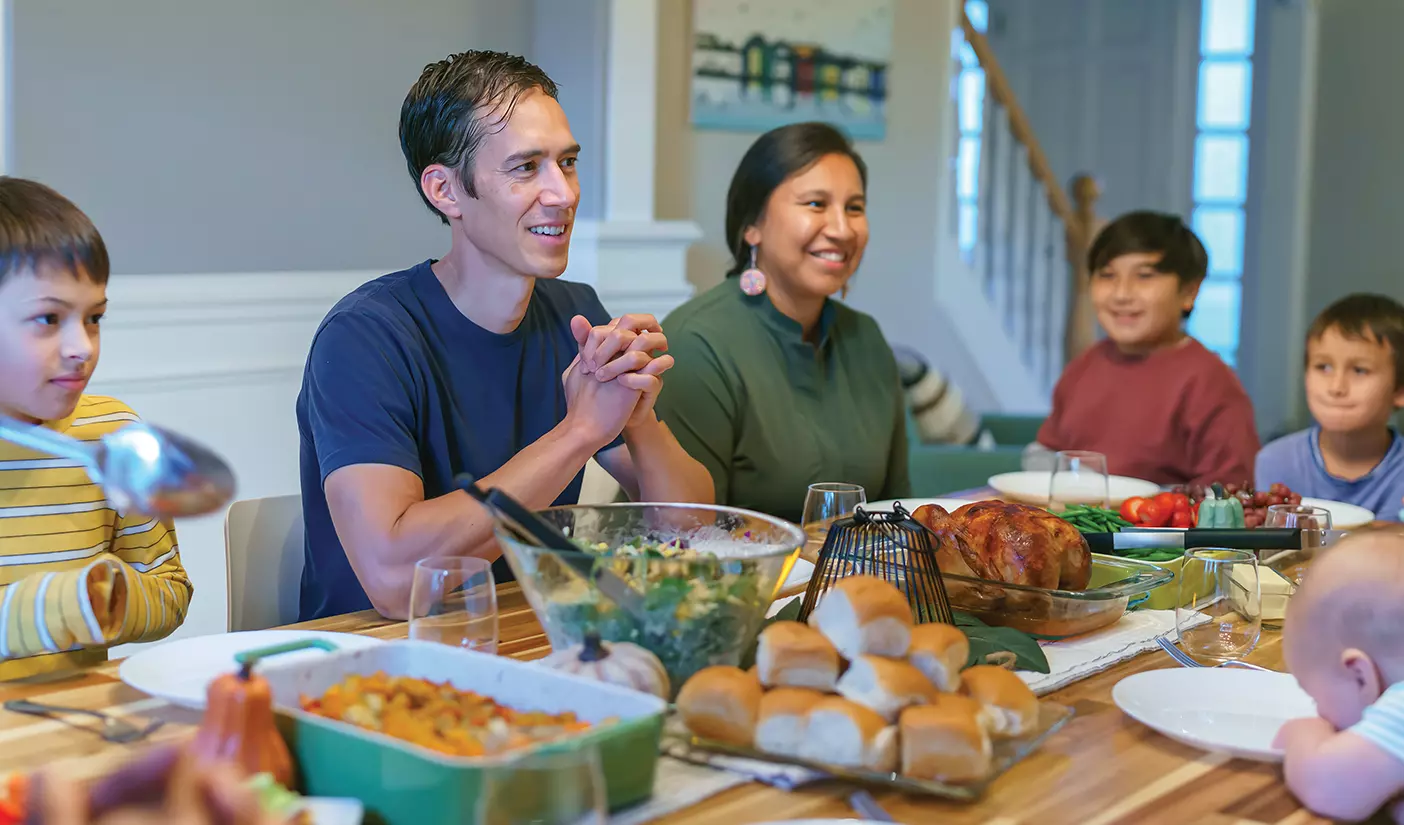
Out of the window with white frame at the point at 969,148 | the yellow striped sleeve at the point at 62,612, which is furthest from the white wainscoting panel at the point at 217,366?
the window with white frame at the point at 969,148

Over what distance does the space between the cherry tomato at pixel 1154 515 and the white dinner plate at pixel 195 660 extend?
46.1 inches

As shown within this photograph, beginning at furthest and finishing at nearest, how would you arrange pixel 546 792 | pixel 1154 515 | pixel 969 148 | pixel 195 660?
pixel 969 148 → pixel 1154 515 → pixel 195 660 → pixel 546 792

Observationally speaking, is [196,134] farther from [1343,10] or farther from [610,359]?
[1343,10]

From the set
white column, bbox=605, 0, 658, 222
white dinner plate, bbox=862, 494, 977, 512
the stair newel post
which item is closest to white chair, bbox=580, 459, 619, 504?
white dinner plate, bbox=862, 494, 977, 512

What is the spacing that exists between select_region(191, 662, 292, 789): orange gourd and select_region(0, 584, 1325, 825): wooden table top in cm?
9

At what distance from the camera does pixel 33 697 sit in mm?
1133

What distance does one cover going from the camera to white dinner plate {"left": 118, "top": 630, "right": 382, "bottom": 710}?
3.60 ft

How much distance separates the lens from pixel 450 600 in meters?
1.14

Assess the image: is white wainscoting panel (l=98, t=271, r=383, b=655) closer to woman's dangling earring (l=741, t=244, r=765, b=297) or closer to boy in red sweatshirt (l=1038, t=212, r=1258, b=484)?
woman's dangling earring (l=741, t=244, r=765, b=297)

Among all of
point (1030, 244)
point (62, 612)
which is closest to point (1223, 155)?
point (1030, 244)

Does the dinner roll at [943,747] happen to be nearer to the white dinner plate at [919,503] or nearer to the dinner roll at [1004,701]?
the dinner roll at [1004,701]

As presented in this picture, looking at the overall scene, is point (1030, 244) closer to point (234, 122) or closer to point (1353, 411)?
point (1353, 411)

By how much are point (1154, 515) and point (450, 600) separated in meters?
1.16

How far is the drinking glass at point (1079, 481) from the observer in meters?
2.05
